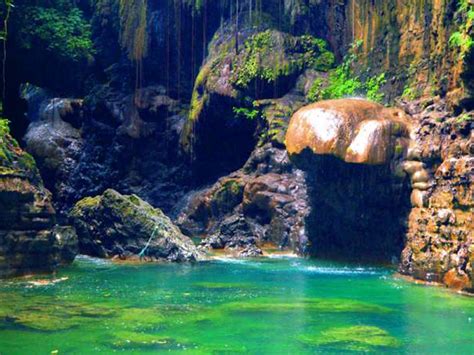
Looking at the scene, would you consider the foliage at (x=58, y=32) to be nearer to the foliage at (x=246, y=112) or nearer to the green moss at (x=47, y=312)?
the foliage at (x=246, y=112)

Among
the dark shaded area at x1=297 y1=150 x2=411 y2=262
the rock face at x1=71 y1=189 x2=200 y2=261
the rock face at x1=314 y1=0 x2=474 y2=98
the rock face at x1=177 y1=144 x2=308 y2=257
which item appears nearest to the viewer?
the rock face at x1=314 y1=0 x2=474 y2=98

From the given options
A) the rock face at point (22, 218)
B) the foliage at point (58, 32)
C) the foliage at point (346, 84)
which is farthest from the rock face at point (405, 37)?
the foliage at point (58, 32)

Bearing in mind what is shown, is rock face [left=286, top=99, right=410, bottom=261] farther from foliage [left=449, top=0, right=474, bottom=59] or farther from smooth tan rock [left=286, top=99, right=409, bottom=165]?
foliage [left=449, top=0, right=474, bottom=59]

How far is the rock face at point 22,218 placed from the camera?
11523mm

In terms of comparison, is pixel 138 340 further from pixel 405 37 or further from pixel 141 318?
pixel 405 37

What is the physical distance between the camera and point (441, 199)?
39.8ft

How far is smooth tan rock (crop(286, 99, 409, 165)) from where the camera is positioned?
47.0ft

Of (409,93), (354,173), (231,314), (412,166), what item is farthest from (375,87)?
(231,314)

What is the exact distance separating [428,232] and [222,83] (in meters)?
12.1

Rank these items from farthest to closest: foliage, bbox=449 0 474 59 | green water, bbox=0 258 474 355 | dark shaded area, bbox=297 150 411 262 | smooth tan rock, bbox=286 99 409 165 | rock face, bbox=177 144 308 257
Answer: rock face, bbox=177 144 308 257
dark shaded area, bbox=297 150 411 262
smooth tan rock, bbox=286 99 409 165
foliage, bbox=449 0 474 59
green water, bbox=0 258 474 355

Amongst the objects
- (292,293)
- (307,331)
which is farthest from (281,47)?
(307,331)

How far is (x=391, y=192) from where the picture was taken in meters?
14.6

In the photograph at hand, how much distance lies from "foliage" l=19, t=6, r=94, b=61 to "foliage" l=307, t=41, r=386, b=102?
11.8 meters

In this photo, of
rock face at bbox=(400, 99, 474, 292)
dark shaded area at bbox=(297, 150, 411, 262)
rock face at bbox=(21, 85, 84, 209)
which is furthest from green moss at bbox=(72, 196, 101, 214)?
rock face at bbox=(21, 85, 84, 209)
